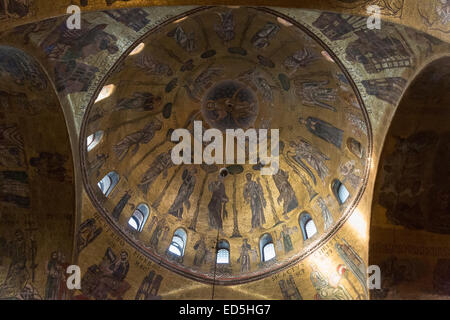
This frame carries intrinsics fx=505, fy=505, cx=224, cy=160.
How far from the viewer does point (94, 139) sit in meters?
14.1

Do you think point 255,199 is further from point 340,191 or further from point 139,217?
point 139,217

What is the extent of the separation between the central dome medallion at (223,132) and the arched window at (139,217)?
36 mm

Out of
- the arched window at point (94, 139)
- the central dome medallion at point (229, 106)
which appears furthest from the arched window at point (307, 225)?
the arched window at point (94, 139)

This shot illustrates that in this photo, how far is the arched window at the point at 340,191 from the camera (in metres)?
→ 14.0

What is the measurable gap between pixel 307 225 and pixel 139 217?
17.1 ft

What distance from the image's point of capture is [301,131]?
51.2 feet

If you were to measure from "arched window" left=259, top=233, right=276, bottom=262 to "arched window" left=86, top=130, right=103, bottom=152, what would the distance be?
20.0 ft

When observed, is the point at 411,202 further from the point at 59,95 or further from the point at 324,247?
the point at 59,95

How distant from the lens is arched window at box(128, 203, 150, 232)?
15462mm

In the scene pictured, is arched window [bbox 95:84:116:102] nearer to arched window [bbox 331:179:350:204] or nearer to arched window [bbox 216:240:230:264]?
arched window [bbox 216:240:230:264]

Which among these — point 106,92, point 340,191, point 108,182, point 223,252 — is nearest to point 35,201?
point 108,182

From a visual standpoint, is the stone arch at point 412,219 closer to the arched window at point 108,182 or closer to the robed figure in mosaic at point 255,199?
the robed figure in mosaic at point 255,199

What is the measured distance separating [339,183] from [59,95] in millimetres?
7876
